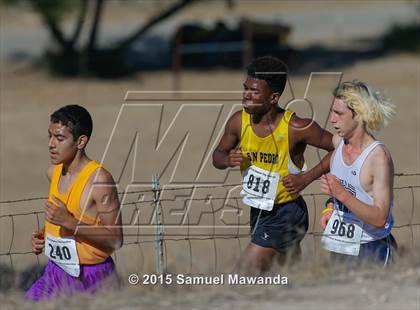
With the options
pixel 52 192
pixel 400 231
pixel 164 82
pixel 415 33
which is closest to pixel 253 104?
pixel 52 192

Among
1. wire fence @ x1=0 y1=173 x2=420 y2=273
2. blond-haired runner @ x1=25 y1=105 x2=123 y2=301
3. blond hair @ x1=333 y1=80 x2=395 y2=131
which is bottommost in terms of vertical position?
wire fence @ x1=0 y1=173 x2=420 y2=273

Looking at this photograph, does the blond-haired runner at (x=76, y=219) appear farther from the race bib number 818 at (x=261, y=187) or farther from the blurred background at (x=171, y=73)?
the race bib number 818 at (x=261, y=187)

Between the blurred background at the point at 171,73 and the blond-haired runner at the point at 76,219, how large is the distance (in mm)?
598

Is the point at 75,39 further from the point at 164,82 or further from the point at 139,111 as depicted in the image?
the point at 139,111

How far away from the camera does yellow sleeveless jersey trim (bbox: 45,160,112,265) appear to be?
6531mm

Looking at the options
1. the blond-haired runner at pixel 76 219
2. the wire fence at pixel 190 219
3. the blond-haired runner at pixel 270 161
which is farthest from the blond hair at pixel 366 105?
the wire fence at pixel 190 219

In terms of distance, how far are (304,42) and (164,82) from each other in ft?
24.7

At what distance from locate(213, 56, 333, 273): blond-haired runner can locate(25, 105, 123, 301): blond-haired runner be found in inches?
41.8

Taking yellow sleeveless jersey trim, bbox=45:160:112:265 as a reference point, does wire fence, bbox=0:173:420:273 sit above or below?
below

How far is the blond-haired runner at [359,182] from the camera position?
6.43 meters

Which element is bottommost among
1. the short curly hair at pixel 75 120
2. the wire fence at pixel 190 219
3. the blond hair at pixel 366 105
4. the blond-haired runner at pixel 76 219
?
the wire fence at pixel 190 219

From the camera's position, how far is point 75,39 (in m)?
26.4

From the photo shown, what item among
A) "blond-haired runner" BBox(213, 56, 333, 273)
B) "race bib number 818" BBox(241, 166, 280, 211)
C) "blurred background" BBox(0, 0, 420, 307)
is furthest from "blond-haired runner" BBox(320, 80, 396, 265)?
"race bib number 818" BBox(241, 166, 280, 211)

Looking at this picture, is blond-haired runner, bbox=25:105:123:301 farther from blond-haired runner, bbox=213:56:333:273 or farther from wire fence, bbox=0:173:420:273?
wire fence, bbox=0:173:420:273
